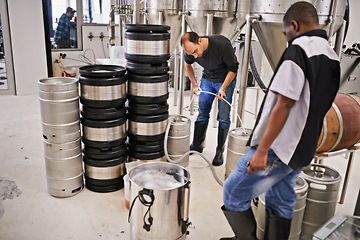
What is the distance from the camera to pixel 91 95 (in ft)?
7.38

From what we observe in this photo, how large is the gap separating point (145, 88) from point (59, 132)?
71 cm

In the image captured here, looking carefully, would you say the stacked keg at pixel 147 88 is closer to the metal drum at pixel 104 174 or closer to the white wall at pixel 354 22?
the metal drum at pixel 104 174

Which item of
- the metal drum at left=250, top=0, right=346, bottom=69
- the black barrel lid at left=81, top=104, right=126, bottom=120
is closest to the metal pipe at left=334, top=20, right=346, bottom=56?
the metal drum at left=250, top=0, right=346, bottom=69

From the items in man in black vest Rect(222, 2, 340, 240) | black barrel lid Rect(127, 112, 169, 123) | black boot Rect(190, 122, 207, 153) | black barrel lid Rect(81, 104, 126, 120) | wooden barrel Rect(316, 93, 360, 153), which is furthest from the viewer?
black boot Rect(190, 122, 207, 153)

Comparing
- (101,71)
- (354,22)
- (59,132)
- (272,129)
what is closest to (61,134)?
(59,132)

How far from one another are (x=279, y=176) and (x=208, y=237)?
73 cm

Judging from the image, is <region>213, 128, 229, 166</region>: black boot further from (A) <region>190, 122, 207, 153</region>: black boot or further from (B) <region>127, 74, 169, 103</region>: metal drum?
(B) <region>127, 74, 169, 103</region>: metal drum

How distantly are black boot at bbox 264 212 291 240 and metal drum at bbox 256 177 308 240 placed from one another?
0.14 m

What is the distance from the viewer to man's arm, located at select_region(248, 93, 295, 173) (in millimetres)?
1295

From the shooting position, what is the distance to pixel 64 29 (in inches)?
267

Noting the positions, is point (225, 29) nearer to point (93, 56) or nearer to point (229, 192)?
point (229, 192)

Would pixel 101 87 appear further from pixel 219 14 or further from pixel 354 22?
pixel 354 22

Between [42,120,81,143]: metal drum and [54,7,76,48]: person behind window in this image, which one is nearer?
[42,120,81,143]: metal drum

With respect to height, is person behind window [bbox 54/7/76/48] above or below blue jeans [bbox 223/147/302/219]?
above
